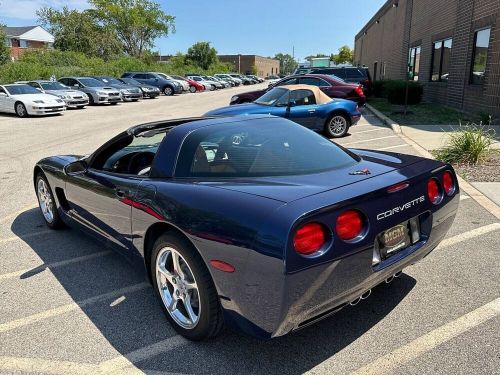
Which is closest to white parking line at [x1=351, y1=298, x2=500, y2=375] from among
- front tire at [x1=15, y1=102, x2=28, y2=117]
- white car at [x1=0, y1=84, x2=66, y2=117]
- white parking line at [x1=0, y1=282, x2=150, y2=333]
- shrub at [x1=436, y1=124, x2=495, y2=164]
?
white parking line at [x1=0, y1=282, x2=150, y2=333]

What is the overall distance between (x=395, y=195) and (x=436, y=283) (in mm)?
1269

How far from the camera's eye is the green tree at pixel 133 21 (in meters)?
68.1

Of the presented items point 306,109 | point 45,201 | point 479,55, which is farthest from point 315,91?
point 45,201

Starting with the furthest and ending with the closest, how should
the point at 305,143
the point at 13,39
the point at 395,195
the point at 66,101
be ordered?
1. the point at 13,39
2. the point at 66,101
3. the point at 305,143
4. the point at 395,195

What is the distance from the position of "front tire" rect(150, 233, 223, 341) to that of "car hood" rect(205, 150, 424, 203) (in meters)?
0.47

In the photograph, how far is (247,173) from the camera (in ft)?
9.75

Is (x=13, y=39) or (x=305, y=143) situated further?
(x=13, y=39)

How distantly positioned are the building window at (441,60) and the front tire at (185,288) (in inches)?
636

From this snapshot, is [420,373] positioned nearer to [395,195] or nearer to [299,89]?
[395,195]

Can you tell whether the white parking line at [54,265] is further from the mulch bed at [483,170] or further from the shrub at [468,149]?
the shrub at [468,149]

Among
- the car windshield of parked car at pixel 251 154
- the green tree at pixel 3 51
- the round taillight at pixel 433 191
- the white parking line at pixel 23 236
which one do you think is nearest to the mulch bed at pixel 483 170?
the round taillight at pixel 433 191

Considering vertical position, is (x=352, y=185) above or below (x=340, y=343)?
above

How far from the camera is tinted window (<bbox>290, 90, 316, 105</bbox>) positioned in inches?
425

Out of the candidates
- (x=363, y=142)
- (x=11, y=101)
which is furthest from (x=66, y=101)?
(x=363, y=142)
